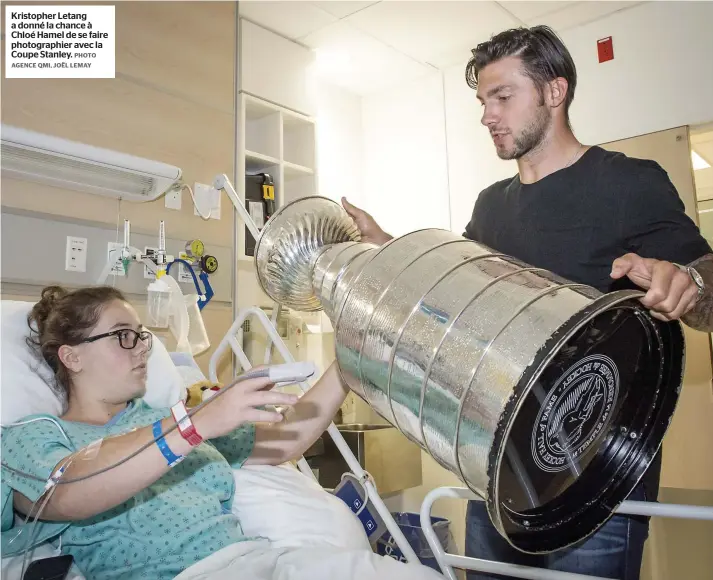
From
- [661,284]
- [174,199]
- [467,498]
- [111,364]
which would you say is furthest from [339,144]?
[661,284]

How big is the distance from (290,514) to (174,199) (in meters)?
1.33

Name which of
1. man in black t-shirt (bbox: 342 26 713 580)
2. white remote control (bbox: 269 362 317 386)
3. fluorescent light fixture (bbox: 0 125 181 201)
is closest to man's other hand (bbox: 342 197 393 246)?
man in black t-shirt (bbox: 342 26 713 580)

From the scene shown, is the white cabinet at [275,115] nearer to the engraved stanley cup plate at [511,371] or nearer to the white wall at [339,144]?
the white wall at [339,144]

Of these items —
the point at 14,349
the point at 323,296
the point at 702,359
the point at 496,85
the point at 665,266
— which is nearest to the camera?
the point at 665,266

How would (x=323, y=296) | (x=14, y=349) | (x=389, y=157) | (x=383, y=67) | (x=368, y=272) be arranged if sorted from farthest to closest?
(x=389, y=157), (x=383, y=67), (x=14, y=349), (x=323, y=296), (x=368, y=272)

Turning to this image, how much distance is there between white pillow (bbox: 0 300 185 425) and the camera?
121 centimetres

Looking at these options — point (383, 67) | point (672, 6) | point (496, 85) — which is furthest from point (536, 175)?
point (383, 67)

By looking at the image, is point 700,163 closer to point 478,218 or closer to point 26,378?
point 478,218

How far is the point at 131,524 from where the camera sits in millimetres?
1096

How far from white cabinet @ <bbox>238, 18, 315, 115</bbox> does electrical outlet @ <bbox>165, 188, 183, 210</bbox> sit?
62cm

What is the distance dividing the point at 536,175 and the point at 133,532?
101 centimetres

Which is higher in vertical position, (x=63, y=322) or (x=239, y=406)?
(x=63, y=322)

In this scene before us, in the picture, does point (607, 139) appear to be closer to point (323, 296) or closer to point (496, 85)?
point (496, 85)

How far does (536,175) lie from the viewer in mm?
1218
